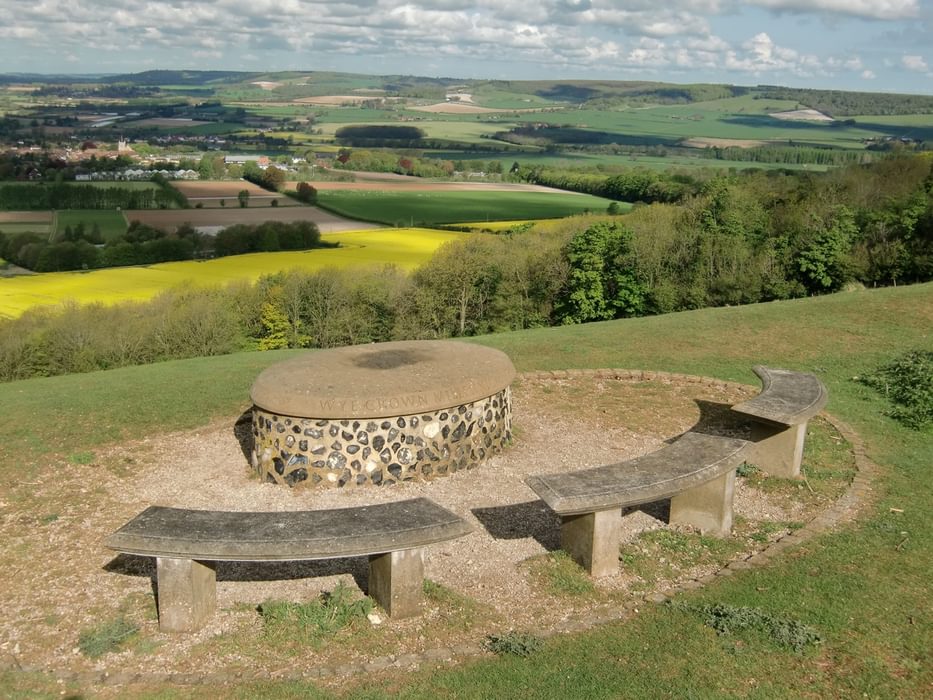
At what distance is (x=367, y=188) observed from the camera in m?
A: 78.8

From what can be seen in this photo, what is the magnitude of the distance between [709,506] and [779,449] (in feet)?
6.85

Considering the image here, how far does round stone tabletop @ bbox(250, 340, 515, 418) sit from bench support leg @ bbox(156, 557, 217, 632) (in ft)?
10.3

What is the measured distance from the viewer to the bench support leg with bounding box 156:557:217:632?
6691mm


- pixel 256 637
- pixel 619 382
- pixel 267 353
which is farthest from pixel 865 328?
pixel 256 637

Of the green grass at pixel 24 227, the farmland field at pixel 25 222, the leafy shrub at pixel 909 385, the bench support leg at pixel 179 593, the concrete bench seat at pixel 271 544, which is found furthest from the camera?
the farmland field at pixel 25 222

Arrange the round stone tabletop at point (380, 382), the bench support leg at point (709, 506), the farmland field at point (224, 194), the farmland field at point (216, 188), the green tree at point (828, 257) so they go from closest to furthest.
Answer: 1. the bench support leg at point (709, 506)
2. the round stone tabletop at point (380, 382)
3. the green tree at point (828, 257)
4. the farmland field at point (224, 194)
5. the farmland field at point (216, 188)

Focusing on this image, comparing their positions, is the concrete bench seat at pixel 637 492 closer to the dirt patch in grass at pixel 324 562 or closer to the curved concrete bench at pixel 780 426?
the dirt patch in grass at pixel 324 562

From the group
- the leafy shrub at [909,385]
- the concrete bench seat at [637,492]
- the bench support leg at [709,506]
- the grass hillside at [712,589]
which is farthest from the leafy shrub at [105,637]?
the leafy shrub at [909,385]

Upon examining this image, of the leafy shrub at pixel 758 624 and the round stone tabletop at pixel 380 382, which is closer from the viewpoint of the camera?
the leafy shrub at pixel 758 624

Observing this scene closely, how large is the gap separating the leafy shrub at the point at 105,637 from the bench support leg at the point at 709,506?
5.72 m

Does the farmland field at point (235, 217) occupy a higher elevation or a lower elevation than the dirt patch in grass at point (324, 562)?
lower

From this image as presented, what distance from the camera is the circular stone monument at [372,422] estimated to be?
31.8 ft

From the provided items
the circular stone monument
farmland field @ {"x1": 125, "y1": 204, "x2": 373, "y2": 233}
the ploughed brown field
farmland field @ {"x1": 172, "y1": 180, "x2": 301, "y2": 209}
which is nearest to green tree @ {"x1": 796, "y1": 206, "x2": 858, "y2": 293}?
the circular stone monument

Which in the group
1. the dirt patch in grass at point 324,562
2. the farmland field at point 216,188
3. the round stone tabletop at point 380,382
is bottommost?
the farmland field at point 216,188
